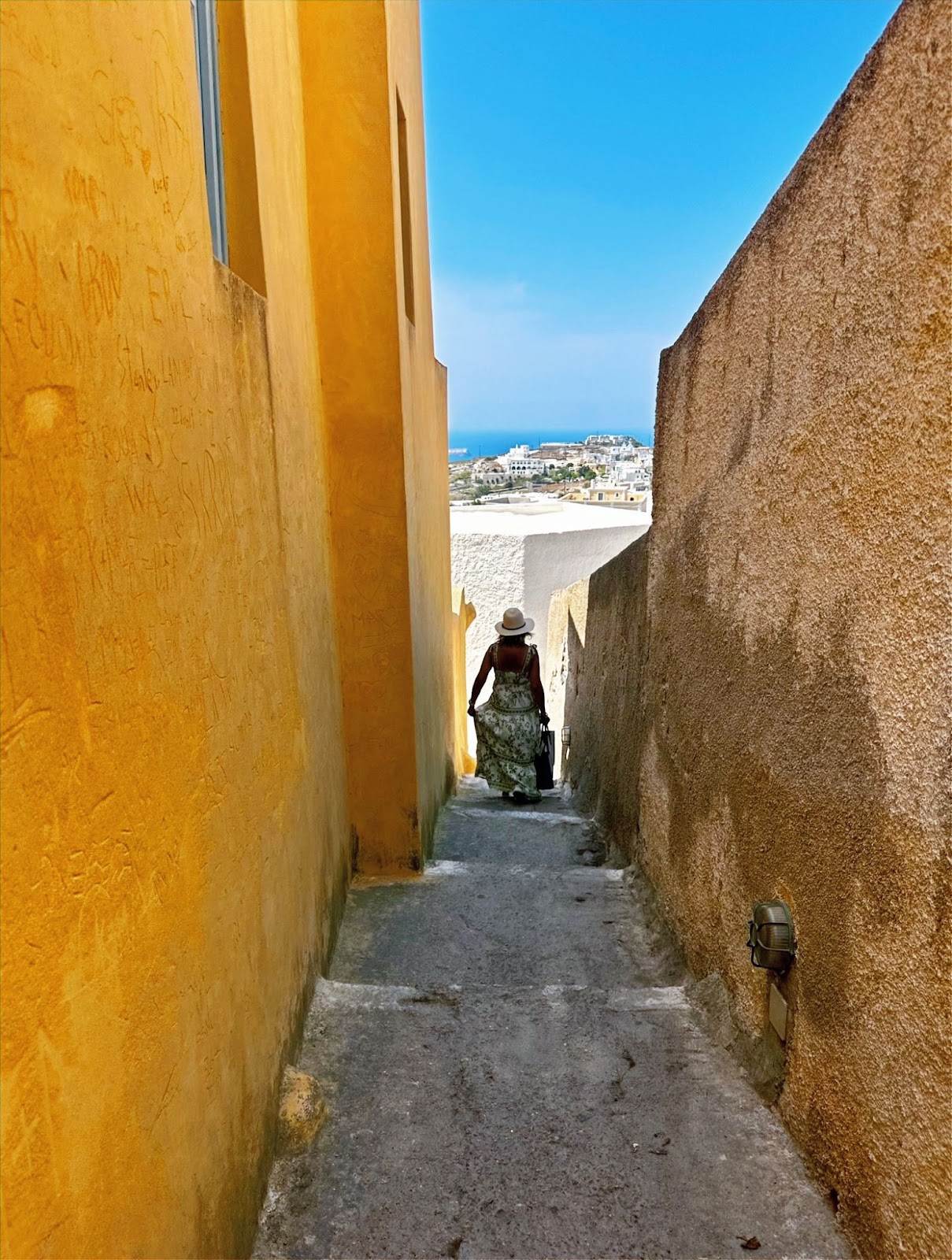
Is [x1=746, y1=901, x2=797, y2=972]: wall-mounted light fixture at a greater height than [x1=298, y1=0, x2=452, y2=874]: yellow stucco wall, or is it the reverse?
[x1=298, y1=0, x2=452, y2=874]: yellow stucco wall

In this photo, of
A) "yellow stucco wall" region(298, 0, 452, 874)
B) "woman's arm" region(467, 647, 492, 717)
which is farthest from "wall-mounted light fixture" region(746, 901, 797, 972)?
"woman's arm" region(467, 647, 492, 717)

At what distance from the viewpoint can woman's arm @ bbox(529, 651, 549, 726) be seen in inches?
292

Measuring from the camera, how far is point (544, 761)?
873 cm

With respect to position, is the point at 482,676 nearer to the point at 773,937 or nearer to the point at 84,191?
the point at 773,937

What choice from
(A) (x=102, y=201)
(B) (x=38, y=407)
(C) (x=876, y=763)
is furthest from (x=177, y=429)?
(C) (x=876, y=763)

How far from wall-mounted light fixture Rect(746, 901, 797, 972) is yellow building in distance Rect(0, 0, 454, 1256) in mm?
1443

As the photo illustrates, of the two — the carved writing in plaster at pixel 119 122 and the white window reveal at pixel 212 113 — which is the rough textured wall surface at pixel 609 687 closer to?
the white window reveal at pixel 212 113

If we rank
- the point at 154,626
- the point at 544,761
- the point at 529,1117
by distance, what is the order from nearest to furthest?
the point at 154,626 → the point at 529,1117 → the point at 544,761

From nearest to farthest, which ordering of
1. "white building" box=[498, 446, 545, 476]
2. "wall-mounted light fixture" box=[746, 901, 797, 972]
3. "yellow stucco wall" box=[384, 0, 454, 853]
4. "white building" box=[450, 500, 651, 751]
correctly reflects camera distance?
1. "wall-mounted light fixture" box=[746, 901, 797, 972]
2. "yellow stucco wall" box=[384, 0, 454, 853]
3. "white building" box=[450, 500, 651, 751]
4. "white building" box=[498, 446, 545, 476]

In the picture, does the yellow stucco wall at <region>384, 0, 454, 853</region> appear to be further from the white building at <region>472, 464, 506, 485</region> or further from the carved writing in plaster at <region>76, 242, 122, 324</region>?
the white building at <region>472, 464, 506, 485</region>

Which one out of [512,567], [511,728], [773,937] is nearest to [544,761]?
[511,728]

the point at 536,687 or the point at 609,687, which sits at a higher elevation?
the point at 609,687

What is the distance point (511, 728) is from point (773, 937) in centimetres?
515

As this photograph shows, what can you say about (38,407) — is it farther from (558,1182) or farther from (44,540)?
(558,1182)
